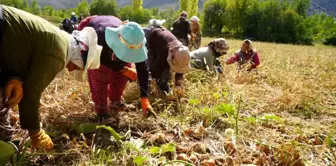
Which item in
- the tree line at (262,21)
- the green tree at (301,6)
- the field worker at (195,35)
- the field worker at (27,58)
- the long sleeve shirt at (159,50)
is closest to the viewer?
the field worker at (27,58)

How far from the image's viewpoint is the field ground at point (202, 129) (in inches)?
74.9

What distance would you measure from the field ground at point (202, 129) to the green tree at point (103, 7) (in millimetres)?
50775

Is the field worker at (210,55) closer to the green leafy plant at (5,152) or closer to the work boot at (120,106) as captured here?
the work boot at (120,106)

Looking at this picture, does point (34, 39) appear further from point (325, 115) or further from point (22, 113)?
point (325, 115)

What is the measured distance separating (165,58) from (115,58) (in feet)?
3.11

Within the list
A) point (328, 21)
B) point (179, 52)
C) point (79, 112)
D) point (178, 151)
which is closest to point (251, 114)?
point (179, 52)

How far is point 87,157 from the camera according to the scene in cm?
189

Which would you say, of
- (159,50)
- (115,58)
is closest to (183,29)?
(159,50)

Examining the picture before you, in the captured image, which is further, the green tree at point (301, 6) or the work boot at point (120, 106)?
the green tree at point (301, 6)

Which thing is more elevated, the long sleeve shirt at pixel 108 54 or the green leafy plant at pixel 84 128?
the long sleeve shirt at pixel 108 54

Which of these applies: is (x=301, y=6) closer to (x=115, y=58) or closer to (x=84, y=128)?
(x=115, y=58)

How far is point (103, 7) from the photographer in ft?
175

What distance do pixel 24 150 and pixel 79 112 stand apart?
0.88m

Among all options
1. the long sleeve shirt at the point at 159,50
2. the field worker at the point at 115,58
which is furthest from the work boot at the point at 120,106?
the long sleeve shirt at the point at 159,50
